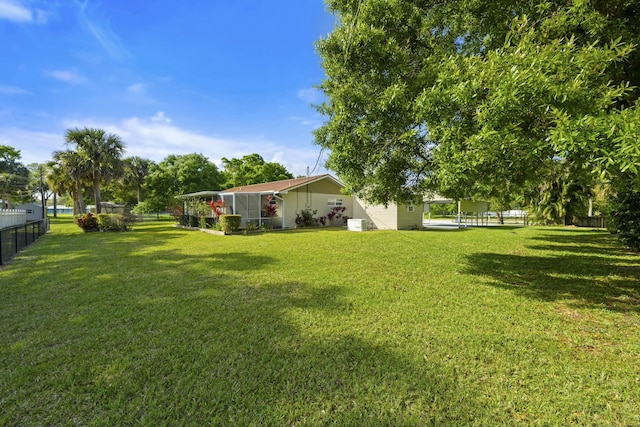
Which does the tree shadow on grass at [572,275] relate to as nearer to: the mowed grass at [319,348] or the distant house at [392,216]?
the mowed grass at [319,348]

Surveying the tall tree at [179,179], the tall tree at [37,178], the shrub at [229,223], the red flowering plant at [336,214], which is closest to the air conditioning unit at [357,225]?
the red flowering plant at [336,214]

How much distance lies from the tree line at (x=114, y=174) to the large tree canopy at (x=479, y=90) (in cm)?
1962

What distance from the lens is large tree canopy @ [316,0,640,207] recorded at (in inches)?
120

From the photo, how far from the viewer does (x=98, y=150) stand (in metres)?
21.9

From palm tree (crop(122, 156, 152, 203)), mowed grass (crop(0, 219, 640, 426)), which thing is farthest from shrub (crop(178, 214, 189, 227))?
palm tree (crop(122, 156, 152, 203))

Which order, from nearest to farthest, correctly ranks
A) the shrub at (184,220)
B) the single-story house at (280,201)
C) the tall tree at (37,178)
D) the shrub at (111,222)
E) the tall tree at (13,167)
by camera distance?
1. the shrub at (111,222)
2. the single-story house at (280,201)
3. the shrub at (184,220)
4. the tall tree at (37,178)
5. the tall tree at (13,167)

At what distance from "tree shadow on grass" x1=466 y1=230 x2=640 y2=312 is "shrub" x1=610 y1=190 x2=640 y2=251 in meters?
0.46

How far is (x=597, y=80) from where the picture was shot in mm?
3330

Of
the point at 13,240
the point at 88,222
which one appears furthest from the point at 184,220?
the point at 13,240

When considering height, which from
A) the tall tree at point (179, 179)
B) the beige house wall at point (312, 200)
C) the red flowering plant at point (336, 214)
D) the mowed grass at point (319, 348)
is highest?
the tall tree at point (179, 179)

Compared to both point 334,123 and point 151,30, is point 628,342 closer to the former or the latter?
point 334,123

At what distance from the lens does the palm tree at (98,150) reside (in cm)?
2158

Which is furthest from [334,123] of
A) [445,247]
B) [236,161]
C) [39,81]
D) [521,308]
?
[236,161]

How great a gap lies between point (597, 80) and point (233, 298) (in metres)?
6.10
